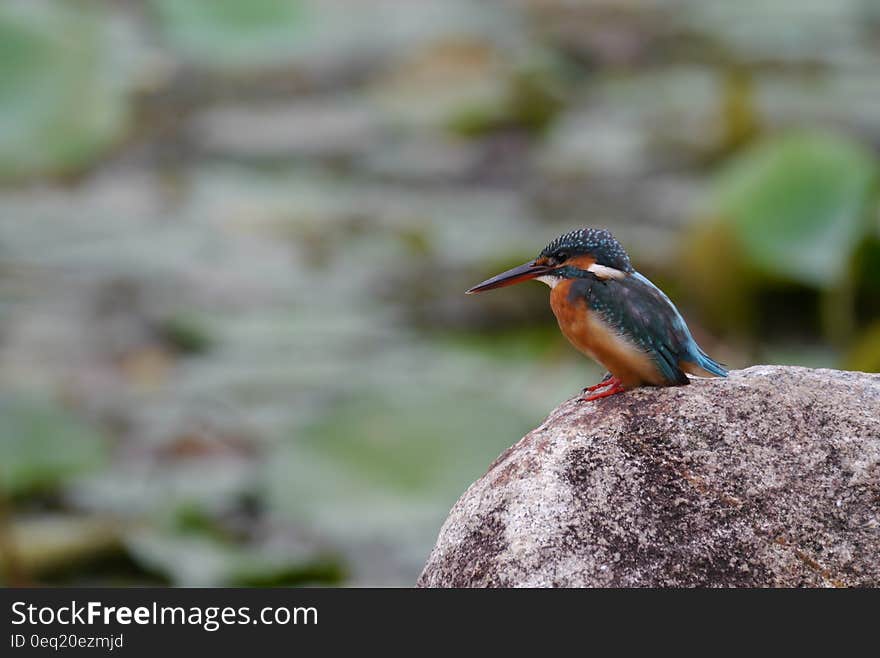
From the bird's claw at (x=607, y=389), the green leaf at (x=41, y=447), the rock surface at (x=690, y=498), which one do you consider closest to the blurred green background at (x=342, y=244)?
the green leaf at (x=41, y=447)

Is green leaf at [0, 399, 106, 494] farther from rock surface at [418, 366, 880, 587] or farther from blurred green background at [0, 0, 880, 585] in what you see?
rock surface at [418, 366, 880, 587]

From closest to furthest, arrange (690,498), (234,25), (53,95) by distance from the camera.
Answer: (690,498)
(53,95)
(234,25)

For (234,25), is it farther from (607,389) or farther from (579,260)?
(607,389)

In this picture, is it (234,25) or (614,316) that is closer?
(614,316)

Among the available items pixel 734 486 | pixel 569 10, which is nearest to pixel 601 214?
pixel 569 10

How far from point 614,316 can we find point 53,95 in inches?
213

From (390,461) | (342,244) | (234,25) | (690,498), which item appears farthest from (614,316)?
(234,25)

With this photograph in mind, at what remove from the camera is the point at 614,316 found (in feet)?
8.67

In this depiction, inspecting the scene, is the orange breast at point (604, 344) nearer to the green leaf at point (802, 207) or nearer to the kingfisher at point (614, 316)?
the kingfisher at point (614, 316)

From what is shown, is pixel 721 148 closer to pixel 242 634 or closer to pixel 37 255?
pixel 37 255

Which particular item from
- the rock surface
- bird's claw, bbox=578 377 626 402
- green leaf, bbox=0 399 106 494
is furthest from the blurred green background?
the rock surface

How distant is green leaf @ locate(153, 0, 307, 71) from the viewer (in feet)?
30.8

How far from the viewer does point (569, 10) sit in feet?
39.9

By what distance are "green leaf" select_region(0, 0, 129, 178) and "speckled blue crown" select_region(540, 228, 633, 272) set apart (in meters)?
4.85
